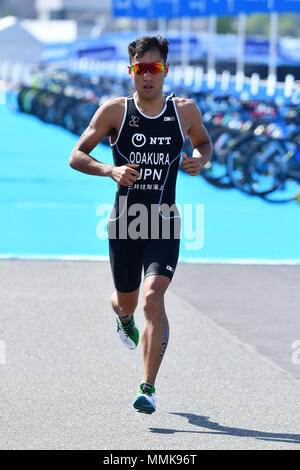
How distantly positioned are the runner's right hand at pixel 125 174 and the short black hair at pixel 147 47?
0.69 meters

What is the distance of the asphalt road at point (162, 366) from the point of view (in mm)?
5512

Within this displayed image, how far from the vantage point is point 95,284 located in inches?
407

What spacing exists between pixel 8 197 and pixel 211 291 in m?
8.11

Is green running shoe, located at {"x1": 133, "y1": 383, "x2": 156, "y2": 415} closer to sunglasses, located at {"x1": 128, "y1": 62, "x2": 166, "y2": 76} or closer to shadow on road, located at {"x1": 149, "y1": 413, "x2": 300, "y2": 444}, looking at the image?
shadow on road, located at {"x1": 149, "y1": 413, "x2": 300, "y2": 444}

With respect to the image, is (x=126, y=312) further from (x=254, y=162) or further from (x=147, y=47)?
(x=254, y=162)

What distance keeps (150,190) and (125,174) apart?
0.27m

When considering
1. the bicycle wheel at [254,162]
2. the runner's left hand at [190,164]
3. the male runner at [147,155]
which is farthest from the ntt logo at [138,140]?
the bicycle wheel at [254,162]

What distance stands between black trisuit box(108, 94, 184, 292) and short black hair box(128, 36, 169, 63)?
26 cm

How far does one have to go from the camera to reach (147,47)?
6230 millimetres

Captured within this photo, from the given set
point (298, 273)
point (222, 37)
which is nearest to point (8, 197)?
point (298, 273)

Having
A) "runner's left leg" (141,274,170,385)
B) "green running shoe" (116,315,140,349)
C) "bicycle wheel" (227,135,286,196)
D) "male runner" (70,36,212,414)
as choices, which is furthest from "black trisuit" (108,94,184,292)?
"bicycle wheel" (227,135,286,196)

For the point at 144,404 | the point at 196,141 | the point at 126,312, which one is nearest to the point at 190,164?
the point at 196,141

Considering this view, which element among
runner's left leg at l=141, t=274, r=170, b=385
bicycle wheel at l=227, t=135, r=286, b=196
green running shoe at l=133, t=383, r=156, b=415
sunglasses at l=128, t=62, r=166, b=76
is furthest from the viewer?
bicycle wheel at l=227, t=135, r=286, b=196

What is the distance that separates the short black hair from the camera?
623cm
